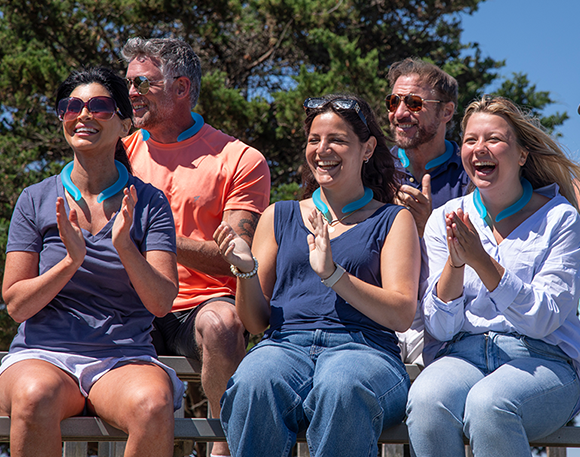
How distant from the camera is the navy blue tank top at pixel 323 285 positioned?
8.84ft

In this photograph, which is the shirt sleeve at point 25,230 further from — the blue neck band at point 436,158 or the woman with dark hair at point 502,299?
the blue neck band at point 436,158

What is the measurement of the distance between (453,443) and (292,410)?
605 millimetres

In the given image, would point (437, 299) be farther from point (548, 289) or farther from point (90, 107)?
point (90, 107)

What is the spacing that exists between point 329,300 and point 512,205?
3.07 ft

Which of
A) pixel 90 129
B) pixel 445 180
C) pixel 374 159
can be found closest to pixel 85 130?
pixel 90 129

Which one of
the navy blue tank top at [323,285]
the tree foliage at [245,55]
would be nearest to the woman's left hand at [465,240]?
the navy blue tank top at [323,285]

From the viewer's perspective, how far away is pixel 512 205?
292 centimetres

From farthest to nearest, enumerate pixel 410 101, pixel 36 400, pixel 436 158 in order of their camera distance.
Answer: pixel 410 101
pixel 436 158
pixel 36 400

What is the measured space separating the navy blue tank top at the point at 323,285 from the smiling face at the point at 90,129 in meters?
0.89

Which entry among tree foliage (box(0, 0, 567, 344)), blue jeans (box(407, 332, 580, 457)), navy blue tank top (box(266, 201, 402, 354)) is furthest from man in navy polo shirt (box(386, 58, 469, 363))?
tree foliage (box(0, 0, 567, 344))

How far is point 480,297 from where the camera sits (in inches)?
106

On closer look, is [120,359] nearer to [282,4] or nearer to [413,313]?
[413,313]

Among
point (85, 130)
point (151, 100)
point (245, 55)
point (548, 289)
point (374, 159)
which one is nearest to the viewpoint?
point (548, 289)

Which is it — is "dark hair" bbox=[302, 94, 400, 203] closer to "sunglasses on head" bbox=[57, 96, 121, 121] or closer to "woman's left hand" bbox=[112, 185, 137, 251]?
"sunglasses on head" bbox=[57, 96, 121, 121]
